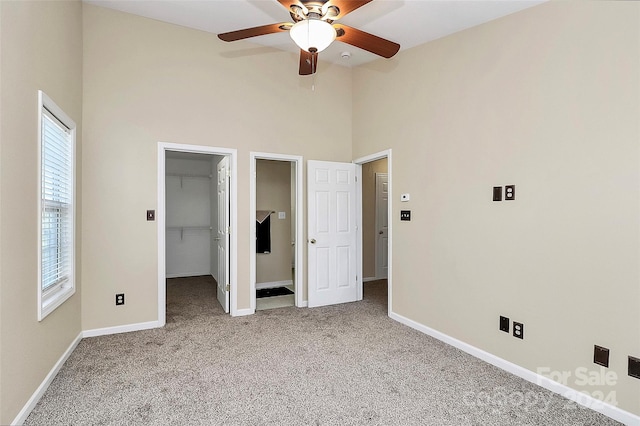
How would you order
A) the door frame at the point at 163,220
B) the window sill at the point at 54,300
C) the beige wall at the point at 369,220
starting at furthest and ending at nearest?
the beige wall at the point at 369,220
the door frame at the point at 163,220
the window sill at the point at 54,300

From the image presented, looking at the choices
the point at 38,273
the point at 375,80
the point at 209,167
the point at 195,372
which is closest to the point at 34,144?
the point at 38,273

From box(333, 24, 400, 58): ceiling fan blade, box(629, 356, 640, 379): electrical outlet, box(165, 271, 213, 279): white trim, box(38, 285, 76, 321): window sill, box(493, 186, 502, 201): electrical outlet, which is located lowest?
box(165, 271, 213, 279): white trim

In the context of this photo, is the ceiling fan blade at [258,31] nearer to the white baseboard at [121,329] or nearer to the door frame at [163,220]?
the door frame at [163,220]

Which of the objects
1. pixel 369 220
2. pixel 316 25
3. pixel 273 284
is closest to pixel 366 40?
pixel 316 25

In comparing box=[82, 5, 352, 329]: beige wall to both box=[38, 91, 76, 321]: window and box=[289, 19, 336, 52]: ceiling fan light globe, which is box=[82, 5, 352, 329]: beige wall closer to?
box=[38, 91, 76, 321]: window

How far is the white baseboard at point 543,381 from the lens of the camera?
211 centimetres

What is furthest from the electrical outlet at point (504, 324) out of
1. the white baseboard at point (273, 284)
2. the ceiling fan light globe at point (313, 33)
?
the white baseboard at point (273, 284)

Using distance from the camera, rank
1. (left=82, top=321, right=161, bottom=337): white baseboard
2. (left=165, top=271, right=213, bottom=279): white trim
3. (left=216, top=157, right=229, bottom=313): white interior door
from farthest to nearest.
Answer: (left=165, top=271, right=213, bottom=279): white trim < (left=216, top=157, right=229, bottom=313): white interior door < (left=82, top=321, right=161, bottom=337): white baseboard

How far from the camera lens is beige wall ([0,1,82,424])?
1805 mm

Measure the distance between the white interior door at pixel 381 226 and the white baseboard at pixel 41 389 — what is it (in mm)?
4665

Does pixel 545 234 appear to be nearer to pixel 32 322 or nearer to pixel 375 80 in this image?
pixel 375 80

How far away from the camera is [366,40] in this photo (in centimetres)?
249

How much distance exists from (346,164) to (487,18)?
7.49 ft

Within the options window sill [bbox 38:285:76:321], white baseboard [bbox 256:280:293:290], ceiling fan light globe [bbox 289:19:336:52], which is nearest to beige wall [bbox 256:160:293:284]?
white baseboard [bbox 256:280:293:290]
